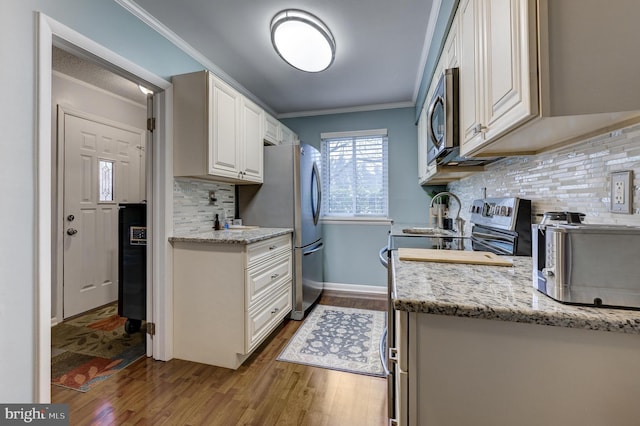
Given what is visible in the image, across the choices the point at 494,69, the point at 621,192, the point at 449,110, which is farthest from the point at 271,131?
the point at 621,192

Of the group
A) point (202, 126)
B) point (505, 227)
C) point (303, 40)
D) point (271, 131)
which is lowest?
point (505, 227)

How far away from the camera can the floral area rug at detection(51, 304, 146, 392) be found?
1735mm

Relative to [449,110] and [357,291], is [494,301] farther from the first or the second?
[357,291]

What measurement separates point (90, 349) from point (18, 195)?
151 cm

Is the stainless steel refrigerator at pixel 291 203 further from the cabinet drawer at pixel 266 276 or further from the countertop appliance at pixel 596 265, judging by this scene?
the countertop appliance at pixel 596 265

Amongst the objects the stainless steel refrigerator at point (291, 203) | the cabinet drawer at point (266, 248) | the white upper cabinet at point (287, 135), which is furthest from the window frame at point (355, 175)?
the cabinet drawer at point (266, 248)

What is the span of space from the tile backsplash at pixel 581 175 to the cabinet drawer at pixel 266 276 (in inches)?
66.0

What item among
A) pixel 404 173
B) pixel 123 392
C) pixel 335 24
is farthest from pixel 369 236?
pixel 123 392

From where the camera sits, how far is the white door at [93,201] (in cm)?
269

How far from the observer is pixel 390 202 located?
3.43 meters

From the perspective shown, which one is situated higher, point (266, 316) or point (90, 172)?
point (90, 172)

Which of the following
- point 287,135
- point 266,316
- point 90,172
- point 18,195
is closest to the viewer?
point 18,195

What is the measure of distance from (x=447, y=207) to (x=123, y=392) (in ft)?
10.4

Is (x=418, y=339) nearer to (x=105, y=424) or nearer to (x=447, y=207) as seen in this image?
(x=105, y=424)
